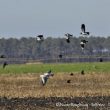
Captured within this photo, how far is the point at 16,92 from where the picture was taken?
4059 cm

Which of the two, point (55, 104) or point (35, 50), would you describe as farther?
point (35, 50)

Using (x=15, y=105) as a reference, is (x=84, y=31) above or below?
above

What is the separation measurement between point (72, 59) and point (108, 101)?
9318 cm

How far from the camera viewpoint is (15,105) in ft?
99.7

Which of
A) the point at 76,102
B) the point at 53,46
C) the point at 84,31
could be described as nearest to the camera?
the point at 76,102

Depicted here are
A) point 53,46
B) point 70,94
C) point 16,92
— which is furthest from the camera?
point 53,46

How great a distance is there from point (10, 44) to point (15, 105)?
169 meters

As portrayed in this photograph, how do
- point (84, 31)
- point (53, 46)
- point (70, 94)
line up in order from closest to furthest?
point (84, 31) < point (70, 94) < point (53, 46)

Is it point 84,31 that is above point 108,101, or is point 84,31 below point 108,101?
above

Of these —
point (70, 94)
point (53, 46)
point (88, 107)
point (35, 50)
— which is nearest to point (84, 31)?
point (70, 94)

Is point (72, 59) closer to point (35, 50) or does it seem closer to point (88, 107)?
point (35, 50)

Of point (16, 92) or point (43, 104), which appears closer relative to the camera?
point (43, 104)

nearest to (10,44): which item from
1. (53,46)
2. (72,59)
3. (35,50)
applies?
(53,46)

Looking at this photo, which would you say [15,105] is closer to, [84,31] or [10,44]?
[84,31]
